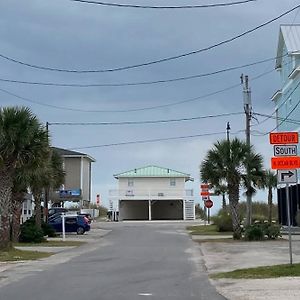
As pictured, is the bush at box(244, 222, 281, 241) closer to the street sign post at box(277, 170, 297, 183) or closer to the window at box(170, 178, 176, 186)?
the street sign post at box(277, 170, 297, 183)

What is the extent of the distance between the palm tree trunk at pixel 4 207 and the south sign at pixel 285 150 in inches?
494

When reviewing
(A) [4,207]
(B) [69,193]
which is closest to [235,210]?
(A) [4,207]

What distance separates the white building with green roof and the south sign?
65005 millimetres

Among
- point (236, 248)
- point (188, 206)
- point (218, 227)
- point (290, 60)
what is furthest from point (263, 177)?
point (188, 206)

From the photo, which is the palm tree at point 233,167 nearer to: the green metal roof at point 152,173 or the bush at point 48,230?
the bush at point 48,230

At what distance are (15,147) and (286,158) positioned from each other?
39.4 ft

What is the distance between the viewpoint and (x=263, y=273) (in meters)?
16.3

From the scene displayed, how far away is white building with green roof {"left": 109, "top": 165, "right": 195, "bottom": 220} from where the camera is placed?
8288 cm

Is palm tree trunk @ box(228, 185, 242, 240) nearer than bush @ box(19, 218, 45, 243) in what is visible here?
No

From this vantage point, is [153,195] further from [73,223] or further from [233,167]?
[233,167]

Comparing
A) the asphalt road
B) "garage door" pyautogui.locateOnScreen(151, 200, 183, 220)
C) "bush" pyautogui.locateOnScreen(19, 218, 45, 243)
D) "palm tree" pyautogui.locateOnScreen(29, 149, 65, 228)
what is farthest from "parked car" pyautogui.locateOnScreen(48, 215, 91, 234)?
"garage door" pyautogui.locateOnScreen(151, 200, 183, 220)

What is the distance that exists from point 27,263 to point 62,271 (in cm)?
339

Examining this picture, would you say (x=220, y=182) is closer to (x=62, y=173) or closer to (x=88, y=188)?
(x=62, y=173)

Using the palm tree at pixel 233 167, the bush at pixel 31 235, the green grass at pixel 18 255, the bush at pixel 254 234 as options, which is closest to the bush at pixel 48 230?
the bush at pixel 31 235
